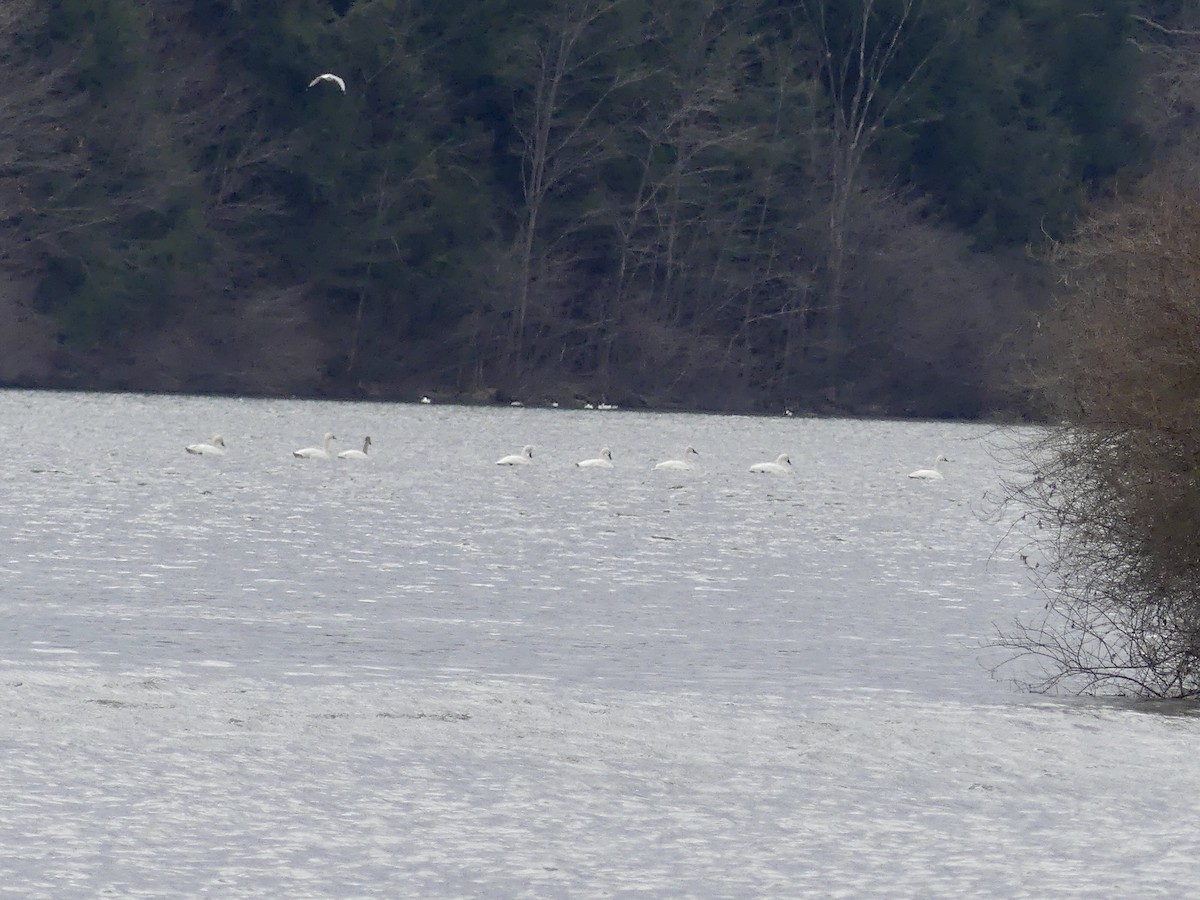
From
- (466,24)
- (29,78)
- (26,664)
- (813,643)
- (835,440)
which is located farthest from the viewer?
(466,24)

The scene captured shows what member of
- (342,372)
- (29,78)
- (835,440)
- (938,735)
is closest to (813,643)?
(938,735)

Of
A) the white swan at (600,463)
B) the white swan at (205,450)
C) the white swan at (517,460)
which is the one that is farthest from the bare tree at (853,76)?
the white swan at (205,450)

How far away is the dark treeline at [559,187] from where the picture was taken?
5781cm

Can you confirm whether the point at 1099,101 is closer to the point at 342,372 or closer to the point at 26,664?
the point at 342,372

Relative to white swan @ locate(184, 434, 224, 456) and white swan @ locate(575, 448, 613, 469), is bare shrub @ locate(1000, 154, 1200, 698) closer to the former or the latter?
white swan @ locate(575, 448, 613, 469)

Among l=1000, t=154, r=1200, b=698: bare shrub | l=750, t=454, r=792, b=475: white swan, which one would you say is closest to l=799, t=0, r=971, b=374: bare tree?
l=750, t=454, r=792, b=475: white swan

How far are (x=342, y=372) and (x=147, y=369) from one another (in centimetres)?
588

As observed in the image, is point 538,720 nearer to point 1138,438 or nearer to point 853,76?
point 1138,438

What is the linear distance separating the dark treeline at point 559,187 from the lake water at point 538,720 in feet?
108

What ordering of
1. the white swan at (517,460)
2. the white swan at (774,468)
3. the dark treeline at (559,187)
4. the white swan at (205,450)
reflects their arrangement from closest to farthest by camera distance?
the white swan at (205,450)
the white swan at (517,460)
the white swan at (774,468)
the dark treeline at (559,187)

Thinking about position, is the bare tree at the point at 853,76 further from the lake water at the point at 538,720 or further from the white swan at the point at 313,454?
the lake water at the point at 538,720

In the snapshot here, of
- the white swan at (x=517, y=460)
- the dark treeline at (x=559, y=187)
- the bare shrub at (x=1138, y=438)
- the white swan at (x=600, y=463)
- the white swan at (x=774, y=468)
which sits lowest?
the white swan at (x=517, y=460)

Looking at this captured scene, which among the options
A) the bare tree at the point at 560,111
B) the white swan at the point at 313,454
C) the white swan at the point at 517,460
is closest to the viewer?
the white swan at the point at 517,460

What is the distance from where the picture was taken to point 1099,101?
69.5m
